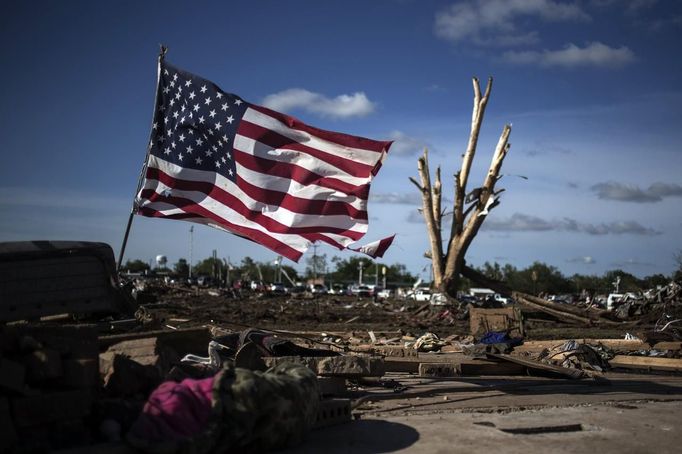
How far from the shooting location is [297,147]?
11.0 metres

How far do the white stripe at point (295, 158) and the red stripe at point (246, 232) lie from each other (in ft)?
3.71

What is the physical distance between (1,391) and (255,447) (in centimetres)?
193

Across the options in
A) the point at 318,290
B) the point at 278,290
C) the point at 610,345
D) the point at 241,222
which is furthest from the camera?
the point at 318,290

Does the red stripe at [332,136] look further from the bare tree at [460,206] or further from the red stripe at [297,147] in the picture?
the bare tree at [460,206]

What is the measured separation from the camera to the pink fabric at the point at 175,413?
5008mm

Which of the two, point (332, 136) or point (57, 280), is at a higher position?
point (332, 136)

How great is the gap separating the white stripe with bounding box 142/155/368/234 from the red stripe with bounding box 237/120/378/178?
745 mm

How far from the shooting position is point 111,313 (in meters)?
8.77

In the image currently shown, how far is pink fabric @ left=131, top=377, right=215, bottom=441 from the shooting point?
5.01m

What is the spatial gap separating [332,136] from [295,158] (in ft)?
2.22

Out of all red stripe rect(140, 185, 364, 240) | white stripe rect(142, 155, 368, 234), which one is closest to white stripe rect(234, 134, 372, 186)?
white stripe rect(142, 155, 368, 234)

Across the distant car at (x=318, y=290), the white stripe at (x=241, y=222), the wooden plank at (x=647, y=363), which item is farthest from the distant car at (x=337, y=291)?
the white stripe at (x=241, y=222)

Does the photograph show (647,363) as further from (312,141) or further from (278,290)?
(278,290)

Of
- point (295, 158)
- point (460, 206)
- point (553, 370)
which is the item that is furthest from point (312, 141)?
point (460, 206)
